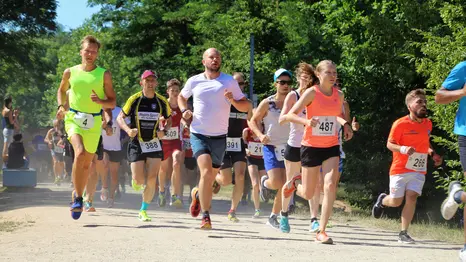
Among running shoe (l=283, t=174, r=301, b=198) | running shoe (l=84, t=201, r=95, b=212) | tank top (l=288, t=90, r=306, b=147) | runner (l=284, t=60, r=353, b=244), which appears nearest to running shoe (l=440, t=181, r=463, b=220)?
runner (l=284, t=60, r=353, b=244)

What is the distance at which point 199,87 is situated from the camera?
1111 cm

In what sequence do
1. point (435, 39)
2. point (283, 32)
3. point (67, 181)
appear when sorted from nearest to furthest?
point (435, 39)
point (283, 32)
point (67, 181)

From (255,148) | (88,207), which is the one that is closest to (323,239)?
(255,148)

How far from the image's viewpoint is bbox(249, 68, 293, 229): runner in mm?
11969

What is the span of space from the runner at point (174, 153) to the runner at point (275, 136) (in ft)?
10.5

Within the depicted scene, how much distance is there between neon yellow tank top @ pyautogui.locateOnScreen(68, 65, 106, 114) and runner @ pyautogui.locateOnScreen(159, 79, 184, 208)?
151 inches

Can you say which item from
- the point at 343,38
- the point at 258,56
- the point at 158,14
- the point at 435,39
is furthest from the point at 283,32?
the point at 158,14

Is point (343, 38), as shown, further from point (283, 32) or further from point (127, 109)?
point (127, 109)

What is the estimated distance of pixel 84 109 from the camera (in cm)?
1145

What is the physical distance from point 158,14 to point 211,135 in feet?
86.9

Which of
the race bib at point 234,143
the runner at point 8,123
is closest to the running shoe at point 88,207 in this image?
the race bib at point 234,143

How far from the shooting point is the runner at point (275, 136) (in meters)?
12.0

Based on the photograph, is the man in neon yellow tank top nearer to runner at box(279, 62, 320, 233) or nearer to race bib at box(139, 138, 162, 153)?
race bib at box(139, 138, 162, 153)

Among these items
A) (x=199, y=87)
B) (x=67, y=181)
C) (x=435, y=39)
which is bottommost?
(x=67, y=181)
